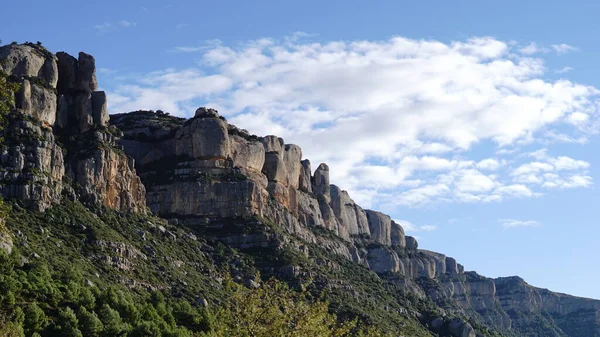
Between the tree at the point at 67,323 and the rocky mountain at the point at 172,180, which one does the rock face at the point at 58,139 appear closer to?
the rocky mountain at the point at 172,180

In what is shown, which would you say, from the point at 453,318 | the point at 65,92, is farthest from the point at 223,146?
the point at 453,318

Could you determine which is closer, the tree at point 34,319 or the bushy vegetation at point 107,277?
the tree at point 34,319

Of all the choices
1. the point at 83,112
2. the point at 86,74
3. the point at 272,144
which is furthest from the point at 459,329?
the point at 86,74

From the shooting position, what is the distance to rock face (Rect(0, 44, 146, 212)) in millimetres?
→ 123438

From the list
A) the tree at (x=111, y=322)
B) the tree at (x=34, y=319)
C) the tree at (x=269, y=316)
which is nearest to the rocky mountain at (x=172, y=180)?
the tree at (x=111, y=322)

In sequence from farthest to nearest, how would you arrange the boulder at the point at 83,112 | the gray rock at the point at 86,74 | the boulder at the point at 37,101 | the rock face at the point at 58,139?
the gray rock at the point at 86,74
the boulder at the point at 83,112
the boulder at the point at 37,101
the rock face at the point at 58,139

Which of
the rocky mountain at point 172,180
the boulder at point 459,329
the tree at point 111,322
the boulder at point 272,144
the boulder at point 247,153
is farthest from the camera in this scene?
the boulder at point 272,144

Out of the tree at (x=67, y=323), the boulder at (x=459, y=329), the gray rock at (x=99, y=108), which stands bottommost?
the tree at (x=67, y=323)

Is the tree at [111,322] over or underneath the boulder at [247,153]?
underneath

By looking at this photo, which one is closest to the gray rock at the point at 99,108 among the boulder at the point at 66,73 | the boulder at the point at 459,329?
the boulder at the point at 66,73

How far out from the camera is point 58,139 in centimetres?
14000

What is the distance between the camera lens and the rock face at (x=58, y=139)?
12344cm

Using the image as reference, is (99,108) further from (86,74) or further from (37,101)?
(37,101)

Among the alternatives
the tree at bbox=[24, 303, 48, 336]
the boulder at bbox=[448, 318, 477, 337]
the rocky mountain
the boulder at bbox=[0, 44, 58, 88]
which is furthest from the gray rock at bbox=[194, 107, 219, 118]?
the tree at bbox=[24, 303, 48, 336]
